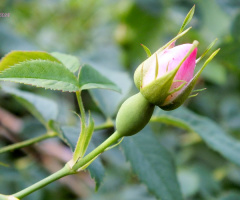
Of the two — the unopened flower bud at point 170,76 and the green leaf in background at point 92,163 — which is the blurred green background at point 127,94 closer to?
the green leaf in background at point 92,163

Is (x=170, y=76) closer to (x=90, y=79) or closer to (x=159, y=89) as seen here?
(x=159, y=89)

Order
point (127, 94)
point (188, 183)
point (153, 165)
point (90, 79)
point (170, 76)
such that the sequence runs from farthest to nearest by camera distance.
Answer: point (127, 94) → point (188, 183) → point (153, 165) → point (90, 79) → point (170, 76)

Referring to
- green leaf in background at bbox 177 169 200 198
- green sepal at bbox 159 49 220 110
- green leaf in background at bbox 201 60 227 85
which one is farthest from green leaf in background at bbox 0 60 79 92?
green leaf in background at bbox 201 60 227 85

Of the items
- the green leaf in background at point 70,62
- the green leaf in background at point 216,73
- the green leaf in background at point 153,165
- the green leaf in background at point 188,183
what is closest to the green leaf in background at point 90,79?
the green leaf in background at point 70,62

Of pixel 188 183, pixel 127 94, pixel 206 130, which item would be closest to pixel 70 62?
pixel 206 130

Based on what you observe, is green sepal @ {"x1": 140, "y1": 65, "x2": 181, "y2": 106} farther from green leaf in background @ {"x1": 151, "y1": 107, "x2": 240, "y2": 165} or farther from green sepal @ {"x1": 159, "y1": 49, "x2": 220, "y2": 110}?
green leaf in background @ {"x1": 151, "y1": 107, "x2": 240, "y2": 165}

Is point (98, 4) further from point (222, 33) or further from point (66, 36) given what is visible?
point (222, 33)
